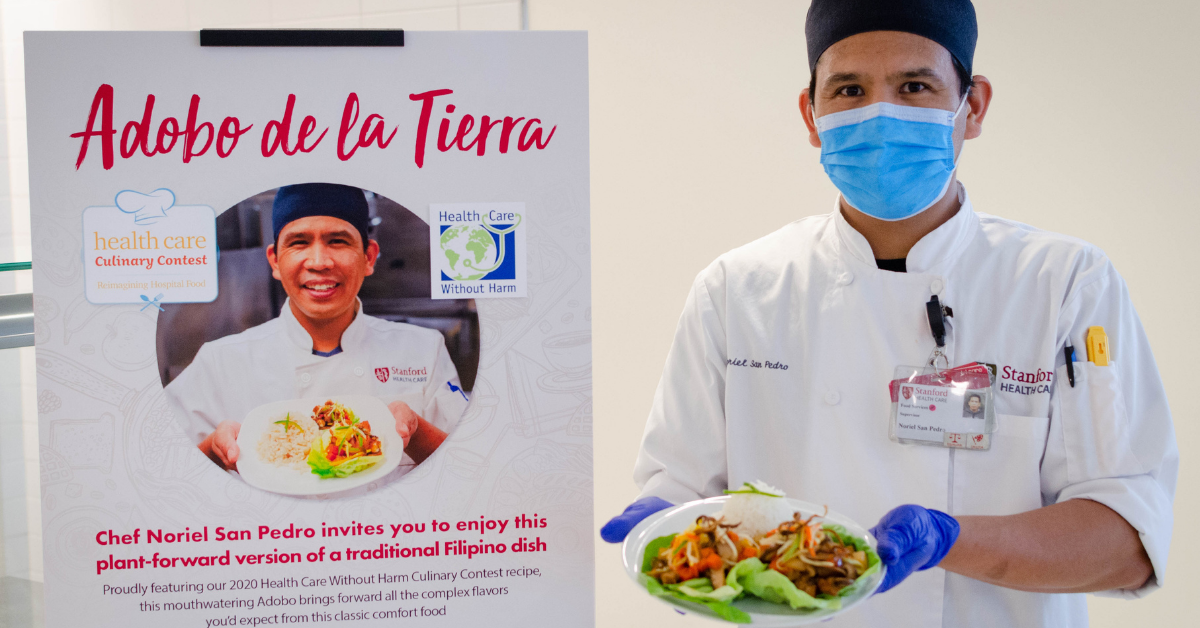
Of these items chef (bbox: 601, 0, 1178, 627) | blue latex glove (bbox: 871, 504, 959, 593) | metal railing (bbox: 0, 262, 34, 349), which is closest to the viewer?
blue latex glove (bbox: 871, 504, 959, 593)

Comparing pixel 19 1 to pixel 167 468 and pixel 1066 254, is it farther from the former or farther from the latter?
pixel 1066 254

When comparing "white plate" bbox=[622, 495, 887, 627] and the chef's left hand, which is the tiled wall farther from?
"white plate" bbox=[622, 495, 887, 627]

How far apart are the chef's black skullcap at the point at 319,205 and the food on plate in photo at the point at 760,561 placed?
743 mm

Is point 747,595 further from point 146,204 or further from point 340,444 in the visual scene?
point 146,204

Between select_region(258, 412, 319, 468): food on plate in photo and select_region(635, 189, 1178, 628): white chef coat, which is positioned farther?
select_region(258, 412, 319, 468): food on plate in photo

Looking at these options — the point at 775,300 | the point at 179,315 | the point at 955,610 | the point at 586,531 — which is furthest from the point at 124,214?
the point at 955,610

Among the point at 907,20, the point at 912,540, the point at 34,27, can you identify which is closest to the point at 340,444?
the point at 912,540

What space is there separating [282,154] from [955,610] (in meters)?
1.39

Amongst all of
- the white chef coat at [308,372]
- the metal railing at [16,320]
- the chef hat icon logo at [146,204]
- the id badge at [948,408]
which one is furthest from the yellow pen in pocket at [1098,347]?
the metal railing at [16,320]

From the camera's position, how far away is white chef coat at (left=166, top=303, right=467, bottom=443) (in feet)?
4.73

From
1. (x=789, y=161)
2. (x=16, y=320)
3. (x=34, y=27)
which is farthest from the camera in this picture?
(x=34, y=27)

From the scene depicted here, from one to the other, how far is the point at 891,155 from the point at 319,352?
1.03 m

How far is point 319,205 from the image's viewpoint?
4.71 ft

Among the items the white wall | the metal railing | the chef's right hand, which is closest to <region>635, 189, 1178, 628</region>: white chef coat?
the chef's right hand
